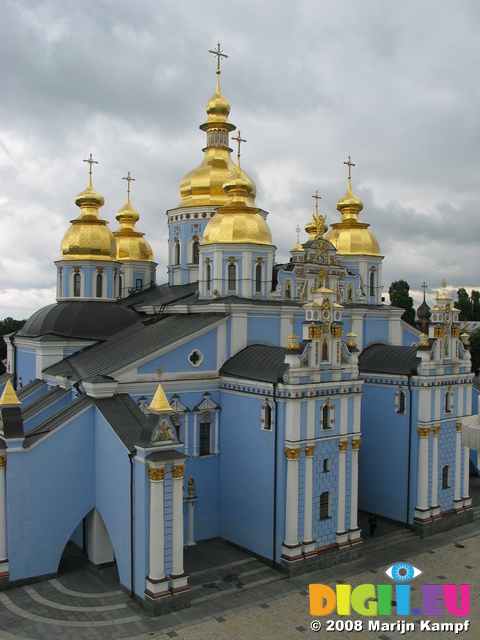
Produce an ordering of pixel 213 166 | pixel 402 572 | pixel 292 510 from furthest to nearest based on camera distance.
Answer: pixel 213 166
pixel 402 572
pixel 292 510

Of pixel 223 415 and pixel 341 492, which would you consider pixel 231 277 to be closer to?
pixel 223 415

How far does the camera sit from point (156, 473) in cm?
1415

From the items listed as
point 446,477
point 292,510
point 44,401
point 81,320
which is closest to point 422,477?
point 446,477

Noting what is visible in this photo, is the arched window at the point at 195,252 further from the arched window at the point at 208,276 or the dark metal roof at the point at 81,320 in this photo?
the arched window at the point at 208,276

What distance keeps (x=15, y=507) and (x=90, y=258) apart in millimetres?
10963

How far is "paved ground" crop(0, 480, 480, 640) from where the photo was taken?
1357 centimetres

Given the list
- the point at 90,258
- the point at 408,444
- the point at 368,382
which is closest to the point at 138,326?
the point at 90,258

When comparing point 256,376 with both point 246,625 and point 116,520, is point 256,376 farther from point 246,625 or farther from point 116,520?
point 246,625

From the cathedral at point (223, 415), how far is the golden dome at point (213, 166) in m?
1.82

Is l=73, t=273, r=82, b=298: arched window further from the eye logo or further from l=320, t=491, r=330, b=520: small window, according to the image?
the eye logo

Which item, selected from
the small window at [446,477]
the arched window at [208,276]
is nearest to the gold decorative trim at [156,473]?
the arched window at [208,276]

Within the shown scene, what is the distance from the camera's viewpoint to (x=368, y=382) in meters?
21.7

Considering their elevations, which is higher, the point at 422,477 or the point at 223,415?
the point at 223,415

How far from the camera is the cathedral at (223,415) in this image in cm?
1520
